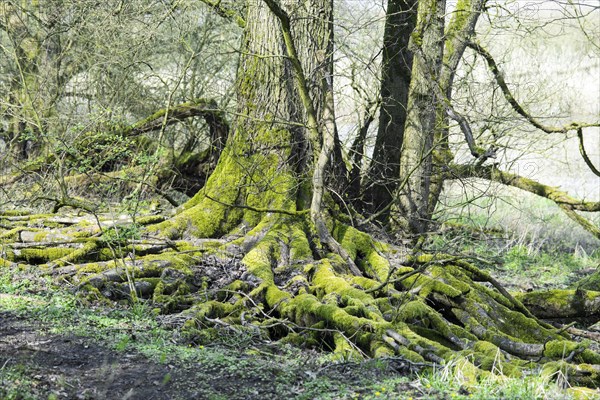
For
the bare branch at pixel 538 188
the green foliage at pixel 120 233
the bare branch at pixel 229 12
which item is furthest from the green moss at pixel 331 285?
the bare branch at pixel 229 12

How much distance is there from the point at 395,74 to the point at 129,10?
4593mm

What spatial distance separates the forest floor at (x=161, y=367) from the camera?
4.04 m

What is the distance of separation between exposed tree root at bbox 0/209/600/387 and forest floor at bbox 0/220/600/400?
26 cm

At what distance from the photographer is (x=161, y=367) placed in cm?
455

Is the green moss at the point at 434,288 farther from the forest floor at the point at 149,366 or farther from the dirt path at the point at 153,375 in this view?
the dirt path at the point at 153,375

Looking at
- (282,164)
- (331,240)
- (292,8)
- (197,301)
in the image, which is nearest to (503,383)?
(197,301)

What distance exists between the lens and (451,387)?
13.7 feet

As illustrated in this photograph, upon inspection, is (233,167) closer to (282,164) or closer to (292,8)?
(282,164)

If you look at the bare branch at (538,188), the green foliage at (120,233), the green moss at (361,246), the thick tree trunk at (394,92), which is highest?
the thick tree trunk at (394,92)

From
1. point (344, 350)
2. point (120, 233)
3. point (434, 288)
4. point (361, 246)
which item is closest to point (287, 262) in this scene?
point (361, 246)

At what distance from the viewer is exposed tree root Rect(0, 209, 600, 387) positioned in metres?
5.34

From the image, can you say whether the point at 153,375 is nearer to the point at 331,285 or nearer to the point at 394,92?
the point at 331,285

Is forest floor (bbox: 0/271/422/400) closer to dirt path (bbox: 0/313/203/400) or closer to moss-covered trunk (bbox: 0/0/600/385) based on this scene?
dirt path (bbox: 0/313/203/400)

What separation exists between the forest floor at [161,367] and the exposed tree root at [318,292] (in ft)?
0.84
